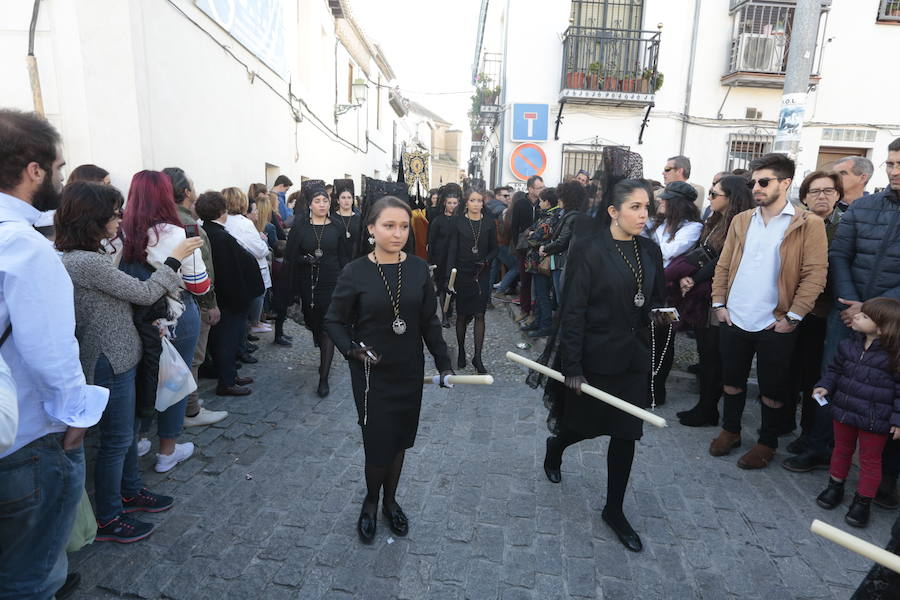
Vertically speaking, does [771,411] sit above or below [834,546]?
above

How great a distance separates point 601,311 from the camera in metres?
2.92

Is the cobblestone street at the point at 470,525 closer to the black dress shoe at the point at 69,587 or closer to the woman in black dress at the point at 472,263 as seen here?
the black dress shoe at the point at 69,587

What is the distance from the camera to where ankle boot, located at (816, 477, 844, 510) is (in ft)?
11.0

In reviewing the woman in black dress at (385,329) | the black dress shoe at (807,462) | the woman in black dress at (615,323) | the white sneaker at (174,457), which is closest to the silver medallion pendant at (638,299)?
the woman in black dress at (615,323)

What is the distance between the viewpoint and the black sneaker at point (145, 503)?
3.13 m

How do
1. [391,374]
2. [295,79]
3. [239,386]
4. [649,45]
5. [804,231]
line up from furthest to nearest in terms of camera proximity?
[649,45] < [295,79] < [239,386] < [804,231] < [391,374]

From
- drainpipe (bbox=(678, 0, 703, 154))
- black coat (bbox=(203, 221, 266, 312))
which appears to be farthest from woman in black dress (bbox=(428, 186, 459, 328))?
drainpipe (bbox=(678, 0, 703, 154))

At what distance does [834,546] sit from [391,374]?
2664 mm

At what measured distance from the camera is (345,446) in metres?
4.05

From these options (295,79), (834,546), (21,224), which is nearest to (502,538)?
(834,546)

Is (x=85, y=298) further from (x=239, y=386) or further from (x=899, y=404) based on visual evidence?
(x=899, y=404)

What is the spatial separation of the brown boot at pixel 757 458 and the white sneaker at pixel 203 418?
4073mm

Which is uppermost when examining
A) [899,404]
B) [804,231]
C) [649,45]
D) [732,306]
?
[649,45]

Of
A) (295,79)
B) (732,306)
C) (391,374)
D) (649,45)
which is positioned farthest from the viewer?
(649,45)
